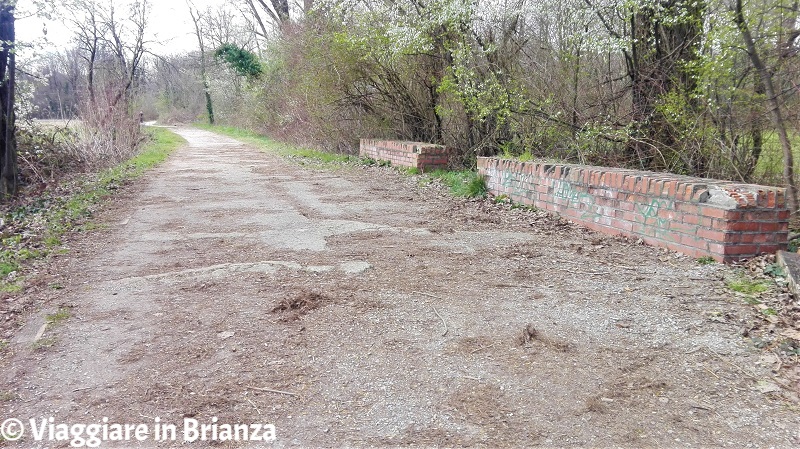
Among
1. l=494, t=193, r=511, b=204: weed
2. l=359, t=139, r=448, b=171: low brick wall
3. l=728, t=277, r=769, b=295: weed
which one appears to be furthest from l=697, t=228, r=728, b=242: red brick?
l=359, t=139, r=448, b=171: low brick wall

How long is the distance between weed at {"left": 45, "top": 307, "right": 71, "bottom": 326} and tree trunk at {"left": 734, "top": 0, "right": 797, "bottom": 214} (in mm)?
6778

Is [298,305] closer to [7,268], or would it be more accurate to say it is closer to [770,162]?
[7,268]

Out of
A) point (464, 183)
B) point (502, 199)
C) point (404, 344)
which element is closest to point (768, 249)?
point (404, 344)

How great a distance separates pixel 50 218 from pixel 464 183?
614cm

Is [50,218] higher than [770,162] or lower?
lower

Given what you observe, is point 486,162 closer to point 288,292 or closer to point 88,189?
point 288,292

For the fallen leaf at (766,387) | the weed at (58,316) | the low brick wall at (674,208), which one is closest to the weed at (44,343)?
the weed at (58,316)

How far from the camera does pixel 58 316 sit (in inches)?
161

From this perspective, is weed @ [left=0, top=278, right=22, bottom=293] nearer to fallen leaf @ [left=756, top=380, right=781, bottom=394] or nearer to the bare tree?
fallen leaf @ [left=756, top=380, right=781, bottom=394]

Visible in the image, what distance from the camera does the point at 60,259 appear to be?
574 cm

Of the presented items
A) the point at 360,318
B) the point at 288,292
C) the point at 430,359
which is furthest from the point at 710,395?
the point at 288,292

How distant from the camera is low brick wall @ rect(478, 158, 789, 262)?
15.7 ft

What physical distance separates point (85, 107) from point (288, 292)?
14346 millimetres

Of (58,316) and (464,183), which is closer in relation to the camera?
(58,316)
